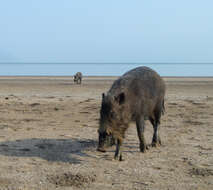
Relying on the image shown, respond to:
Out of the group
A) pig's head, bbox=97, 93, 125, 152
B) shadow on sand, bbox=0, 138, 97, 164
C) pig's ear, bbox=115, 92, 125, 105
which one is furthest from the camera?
shadow on sand, bbox=0, 138, 97, 164

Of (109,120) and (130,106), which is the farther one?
(130,106)

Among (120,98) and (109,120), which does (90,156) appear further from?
(120,98)

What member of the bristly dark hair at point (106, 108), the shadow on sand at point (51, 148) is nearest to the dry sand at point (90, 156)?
the shadow on sand at point (51, 148)

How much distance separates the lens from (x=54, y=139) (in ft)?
32.3

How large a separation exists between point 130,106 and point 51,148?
8.57ft

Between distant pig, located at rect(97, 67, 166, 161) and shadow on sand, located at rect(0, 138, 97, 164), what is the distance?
1092 mm

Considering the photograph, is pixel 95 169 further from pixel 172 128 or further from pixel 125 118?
pixel 172 128

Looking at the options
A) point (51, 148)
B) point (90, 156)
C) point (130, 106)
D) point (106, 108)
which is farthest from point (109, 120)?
point (51, 148)

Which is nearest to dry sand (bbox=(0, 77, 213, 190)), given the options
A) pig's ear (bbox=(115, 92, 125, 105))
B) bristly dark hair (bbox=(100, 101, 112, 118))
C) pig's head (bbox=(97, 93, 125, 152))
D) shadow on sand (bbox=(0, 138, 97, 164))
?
shadow on sand (bbox=(0, 138, 97, 164))

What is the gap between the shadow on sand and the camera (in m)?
8.01

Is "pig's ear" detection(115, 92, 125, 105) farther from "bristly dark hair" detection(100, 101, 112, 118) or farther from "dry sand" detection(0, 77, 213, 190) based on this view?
"dry sand" detection(0, 77, 213, 190)

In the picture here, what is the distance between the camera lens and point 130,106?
797 centimetres

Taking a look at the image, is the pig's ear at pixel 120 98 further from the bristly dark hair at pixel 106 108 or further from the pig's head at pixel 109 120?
the bristly dark hair at pixel 106 108

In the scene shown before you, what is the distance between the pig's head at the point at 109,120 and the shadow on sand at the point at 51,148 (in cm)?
92
